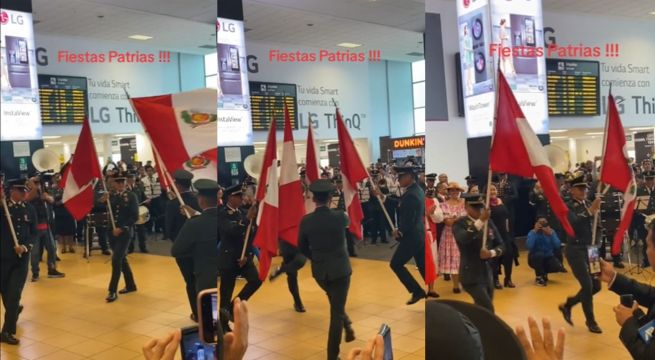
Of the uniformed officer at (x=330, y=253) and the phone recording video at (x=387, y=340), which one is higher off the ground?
the uniformed officer at (x=330, y=253)

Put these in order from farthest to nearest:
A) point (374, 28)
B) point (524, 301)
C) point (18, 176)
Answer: point (374, 28), point (524, 301), point (18, 176)

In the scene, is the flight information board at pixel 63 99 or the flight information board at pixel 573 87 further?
the flight information board at pixel 573 87

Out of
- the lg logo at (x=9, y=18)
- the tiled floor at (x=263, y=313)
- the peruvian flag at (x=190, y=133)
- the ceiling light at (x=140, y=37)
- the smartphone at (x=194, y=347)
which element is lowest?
the smartphone at (x=194, y=347)

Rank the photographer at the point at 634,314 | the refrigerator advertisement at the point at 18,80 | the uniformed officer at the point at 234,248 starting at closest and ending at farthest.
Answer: the refrigerator advertisement at the point at 18,80, the photographer at the point at 634,314, the uniformed officer at the point at 234,248

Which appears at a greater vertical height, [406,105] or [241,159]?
[406,105]

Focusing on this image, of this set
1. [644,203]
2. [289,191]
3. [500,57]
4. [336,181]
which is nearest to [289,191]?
[289,191]

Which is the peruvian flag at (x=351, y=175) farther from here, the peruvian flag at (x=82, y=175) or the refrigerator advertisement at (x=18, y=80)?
the refrigerator advertisement at (x=18, y=80)

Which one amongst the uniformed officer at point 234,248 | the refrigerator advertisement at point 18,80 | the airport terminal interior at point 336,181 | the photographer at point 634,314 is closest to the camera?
the refrigerator advertisement at point 18,80

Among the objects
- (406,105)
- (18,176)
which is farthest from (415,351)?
(18,176)

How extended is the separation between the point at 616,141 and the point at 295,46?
29.6 inches

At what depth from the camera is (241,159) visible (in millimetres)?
1411

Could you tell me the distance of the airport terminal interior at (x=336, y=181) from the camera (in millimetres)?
1163

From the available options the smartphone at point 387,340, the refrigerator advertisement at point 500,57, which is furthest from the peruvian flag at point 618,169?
the smartphone at point 387,340

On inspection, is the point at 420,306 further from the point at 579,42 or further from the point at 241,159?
the point at 579,42
